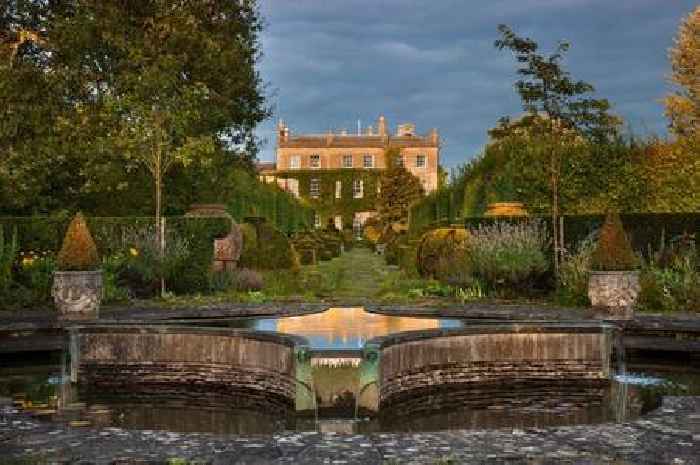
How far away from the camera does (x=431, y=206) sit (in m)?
31.2

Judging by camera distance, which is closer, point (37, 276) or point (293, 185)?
point (37, 276)

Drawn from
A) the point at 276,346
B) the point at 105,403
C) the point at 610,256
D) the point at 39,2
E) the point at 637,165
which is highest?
the point at 39,2

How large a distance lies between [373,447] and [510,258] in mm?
10458

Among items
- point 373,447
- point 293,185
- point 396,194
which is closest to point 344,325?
point 373,447

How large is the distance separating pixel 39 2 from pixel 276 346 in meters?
15.6

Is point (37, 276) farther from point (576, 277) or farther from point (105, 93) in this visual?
point (576, 277)

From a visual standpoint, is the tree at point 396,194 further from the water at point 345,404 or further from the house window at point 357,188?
the water at point 345,404

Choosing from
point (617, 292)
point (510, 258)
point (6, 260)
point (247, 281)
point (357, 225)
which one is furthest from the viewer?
point (357, 225)

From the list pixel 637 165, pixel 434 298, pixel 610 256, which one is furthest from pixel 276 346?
pixel 637 165

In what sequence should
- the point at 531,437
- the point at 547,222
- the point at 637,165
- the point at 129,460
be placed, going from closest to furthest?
1. the point at 129,460
2. the point at 531,437
3. the point at 547,222
4. the point at 637,165

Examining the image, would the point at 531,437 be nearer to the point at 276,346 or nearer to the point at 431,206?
the point at 276,346

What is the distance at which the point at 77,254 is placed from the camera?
12.0 meters

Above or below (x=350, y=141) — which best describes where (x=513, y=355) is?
below

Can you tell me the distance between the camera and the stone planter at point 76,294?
11688 millimetres
